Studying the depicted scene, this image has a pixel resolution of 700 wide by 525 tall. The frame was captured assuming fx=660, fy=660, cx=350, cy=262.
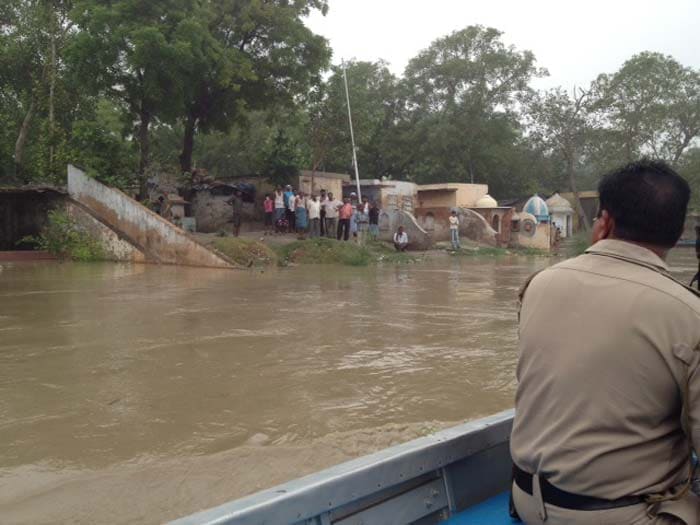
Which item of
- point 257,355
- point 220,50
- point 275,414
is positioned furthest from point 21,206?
point 275,414

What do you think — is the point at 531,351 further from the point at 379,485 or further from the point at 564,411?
the point at 379,485

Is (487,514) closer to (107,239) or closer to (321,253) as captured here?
(321,253)

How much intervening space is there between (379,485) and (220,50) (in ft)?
62.4

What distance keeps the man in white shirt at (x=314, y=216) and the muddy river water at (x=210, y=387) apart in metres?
9.04

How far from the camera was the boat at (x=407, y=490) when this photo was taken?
2047mm

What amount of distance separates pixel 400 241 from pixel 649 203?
66.3 feet

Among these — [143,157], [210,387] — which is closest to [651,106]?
[143,157]

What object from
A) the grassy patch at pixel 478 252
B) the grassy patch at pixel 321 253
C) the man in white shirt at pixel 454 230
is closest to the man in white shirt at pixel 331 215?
the grassy patch at pixel 321 253

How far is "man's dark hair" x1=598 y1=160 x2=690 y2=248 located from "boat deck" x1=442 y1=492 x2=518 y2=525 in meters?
1.20

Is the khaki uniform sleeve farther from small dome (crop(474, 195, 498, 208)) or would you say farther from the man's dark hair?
small dome (crop(474, 195, 498, 208))

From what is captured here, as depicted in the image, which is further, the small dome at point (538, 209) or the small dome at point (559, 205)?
the small dome at point (559, 205)

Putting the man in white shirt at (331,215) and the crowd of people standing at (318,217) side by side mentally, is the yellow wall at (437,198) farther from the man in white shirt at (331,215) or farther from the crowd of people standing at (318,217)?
the man in white shirt at (331,215)

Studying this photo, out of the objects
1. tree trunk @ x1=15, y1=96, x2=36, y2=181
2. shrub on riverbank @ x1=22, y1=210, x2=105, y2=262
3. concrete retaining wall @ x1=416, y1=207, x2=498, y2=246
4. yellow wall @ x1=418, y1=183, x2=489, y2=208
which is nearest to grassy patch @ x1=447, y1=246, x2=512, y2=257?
concrete retaining wall @ x1=416, y1=207, x2=498, y2=246

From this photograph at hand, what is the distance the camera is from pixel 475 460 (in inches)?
108
